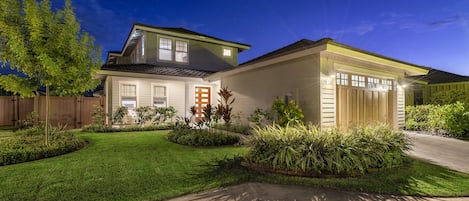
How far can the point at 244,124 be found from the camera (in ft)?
32.5

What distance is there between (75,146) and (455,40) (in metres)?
31.1

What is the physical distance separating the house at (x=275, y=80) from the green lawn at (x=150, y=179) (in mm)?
3156

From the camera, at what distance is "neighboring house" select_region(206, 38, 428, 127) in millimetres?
6602

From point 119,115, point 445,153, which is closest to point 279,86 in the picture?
point 445,153

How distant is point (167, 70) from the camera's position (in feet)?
39.7

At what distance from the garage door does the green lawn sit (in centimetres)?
294

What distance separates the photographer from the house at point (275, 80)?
6.73 m

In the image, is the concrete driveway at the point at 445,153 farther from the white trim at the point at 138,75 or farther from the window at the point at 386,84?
the white trim at the point at 138,75

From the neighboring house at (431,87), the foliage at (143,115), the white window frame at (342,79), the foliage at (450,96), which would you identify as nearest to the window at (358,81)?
the white window frame at (342,79)

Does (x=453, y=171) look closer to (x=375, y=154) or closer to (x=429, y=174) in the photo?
(x=429, y=174)

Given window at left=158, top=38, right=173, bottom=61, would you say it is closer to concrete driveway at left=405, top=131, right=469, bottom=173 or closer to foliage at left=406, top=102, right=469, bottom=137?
concrete driveway at left=405, top=131, right=469, bottom=173

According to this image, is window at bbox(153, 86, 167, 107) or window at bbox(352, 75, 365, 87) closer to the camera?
window at bbox(352, 75, 365, 87)

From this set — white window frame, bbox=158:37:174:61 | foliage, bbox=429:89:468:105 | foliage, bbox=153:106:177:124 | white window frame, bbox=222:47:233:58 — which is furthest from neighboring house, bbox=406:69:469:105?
white window frame, bbox=158:37:174:61

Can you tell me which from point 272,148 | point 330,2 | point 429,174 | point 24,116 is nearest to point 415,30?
point 330,2
